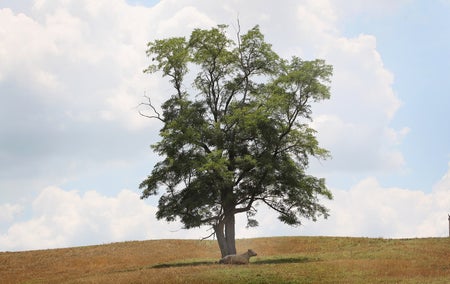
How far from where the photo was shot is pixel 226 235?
4762 centimetres

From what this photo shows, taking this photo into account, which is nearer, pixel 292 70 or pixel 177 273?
pixel 177 273

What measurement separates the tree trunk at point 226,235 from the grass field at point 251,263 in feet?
5.54

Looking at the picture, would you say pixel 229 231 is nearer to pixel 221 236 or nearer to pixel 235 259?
pixel 221 236

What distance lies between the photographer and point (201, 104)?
48250 millimetres

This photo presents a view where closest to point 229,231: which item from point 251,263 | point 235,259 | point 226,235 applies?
point 226,235

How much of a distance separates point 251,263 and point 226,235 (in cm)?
406

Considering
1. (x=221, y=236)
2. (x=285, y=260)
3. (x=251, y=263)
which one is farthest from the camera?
(x=221, y=236)

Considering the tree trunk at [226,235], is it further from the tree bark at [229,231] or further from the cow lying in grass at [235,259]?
the cow lying in grass at [235,259]

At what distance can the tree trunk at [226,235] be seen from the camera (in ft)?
155

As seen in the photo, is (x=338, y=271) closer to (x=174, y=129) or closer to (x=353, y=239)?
(x=174, y=129)

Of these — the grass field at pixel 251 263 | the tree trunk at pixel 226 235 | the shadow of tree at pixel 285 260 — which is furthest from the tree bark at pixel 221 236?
the shadow of tree at pixel 285 260

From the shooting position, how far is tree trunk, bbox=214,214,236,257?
155 ft

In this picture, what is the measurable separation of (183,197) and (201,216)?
7.42 feet

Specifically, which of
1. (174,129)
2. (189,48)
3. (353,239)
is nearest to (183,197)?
(174,129)
